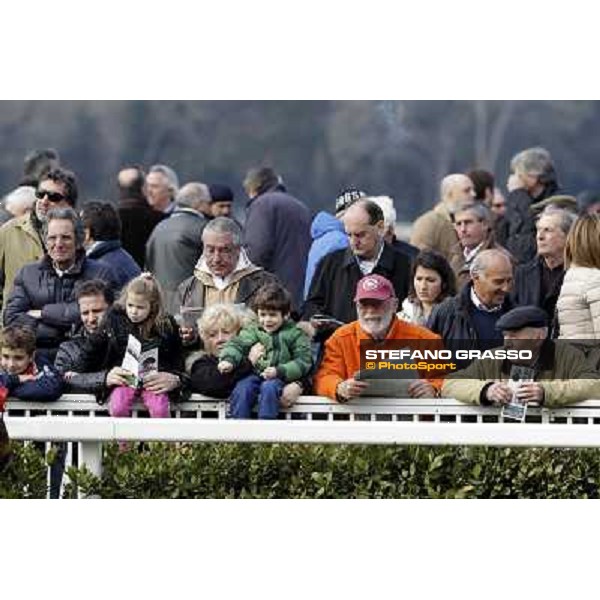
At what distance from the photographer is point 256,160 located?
1259cm

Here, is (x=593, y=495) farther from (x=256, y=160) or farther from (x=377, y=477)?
(x=256, y=160)

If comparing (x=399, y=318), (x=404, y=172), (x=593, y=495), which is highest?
(x=404, y=172)

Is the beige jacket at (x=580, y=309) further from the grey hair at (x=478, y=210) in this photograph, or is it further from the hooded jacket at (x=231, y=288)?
the hooded jacket at (x=231, y=288)

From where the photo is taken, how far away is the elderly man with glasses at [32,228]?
12.6 m

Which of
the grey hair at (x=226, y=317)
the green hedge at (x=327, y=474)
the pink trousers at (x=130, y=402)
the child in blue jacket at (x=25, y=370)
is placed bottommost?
the green hedge at (x=327, y=474)

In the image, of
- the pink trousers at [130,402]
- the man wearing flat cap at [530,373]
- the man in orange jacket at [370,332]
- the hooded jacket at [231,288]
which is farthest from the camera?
the hooded jacket at [231,288]

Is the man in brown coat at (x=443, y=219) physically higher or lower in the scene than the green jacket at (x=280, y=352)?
higher

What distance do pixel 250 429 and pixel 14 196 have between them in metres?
2.26

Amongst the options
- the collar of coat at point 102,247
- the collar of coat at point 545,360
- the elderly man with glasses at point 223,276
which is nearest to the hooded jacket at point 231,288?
the elderly man with glasses at point 223,276

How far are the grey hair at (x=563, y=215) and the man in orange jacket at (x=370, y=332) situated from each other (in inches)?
39.5

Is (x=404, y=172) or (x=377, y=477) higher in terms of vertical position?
(x=404, y=172)

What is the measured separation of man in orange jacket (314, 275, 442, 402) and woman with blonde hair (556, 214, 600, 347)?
0.81 meters

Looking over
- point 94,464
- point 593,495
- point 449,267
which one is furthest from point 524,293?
point 94,464

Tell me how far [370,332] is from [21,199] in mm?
2297
